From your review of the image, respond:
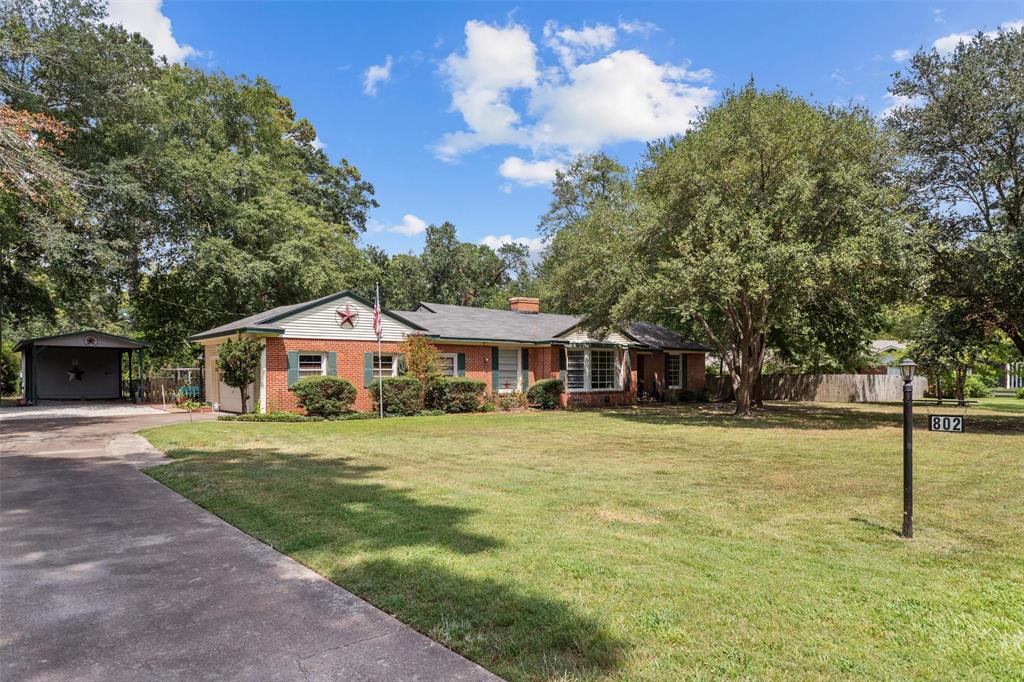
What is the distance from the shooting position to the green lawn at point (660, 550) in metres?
3.30

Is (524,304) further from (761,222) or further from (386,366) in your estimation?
(761,222)

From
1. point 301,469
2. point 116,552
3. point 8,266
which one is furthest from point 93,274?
→ point 116,552

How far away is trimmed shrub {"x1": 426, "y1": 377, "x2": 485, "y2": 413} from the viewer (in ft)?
68.7

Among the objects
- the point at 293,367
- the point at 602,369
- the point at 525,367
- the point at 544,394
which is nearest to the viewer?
the point at 293,367

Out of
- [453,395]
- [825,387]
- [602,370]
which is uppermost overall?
[602,370]

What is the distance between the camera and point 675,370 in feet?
98.2

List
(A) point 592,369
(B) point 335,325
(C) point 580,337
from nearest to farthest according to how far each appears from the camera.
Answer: (B) point 335,325 → (C) point 580,337 → (A) point 592,369

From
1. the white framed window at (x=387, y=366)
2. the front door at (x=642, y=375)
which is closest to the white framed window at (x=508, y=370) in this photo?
the white framed window at (x=387, y=366)

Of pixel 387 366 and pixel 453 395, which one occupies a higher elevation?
pixel 387 366

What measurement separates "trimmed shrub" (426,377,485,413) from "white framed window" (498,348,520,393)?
2.18 metres

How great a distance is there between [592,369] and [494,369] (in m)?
4.70

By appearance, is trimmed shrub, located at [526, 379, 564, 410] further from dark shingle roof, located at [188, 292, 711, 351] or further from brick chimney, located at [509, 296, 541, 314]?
brick chimney, located at [509, 296, 541, 314]

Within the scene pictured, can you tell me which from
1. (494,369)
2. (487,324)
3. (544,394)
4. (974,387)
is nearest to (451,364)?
(494,369)

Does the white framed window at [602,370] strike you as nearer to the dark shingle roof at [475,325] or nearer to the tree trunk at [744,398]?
the dark shingle roof at [475,325]
